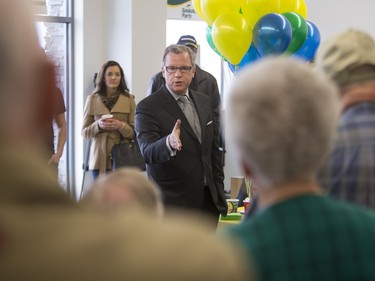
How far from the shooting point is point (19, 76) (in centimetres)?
69

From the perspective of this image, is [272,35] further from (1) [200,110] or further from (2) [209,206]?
(2) [209,206]

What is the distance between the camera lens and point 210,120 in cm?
450

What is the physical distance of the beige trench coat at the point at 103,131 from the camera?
22.4 feet

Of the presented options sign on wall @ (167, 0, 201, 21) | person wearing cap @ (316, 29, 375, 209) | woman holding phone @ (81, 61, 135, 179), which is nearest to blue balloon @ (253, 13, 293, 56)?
woman holding phone @ (81, 61, 135, 179)

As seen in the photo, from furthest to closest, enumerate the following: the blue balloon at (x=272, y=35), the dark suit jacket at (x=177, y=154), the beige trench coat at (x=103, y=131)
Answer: the beige trench coat at (x=103, y=131) → the blue balloon at (x=272, y=35) → the dark suit jacket at (x=177, y=154)

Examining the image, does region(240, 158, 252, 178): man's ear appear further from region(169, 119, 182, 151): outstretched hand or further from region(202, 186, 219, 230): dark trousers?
region(202, 186, 219, 230): dark trousers

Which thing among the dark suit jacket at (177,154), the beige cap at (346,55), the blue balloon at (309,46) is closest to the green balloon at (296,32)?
the blue balloon at (309,46)

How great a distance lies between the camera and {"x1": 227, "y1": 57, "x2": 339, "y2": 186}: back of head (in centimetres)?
134

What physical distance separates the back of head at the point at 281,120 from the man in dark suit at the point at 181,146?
2720 mm

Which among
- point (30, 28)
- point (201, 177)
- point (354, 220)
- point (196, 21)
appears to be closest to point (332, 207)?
point (354, 220)

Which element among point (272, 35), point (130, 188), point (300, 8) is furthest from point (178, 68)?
point (130, 188)

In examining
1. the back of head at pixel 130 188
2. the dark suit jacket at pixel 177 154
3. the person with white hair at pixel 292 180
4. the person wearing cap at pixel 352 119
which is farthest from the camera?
the dark suit jacket at pixel 177 154

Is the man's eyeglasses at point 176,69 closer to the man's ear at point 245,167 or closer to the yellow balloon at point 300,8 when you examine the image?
the yellow balloon at point 300,8

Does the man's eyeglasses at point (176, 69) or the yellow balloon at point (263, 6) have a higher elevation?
the yellow balloon at point (263, 6)
